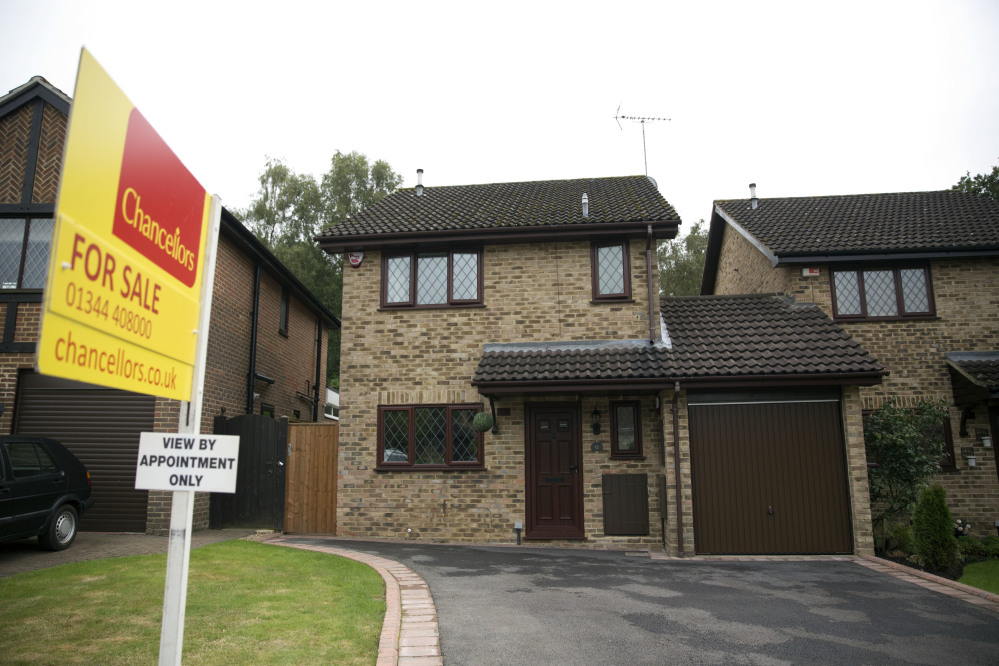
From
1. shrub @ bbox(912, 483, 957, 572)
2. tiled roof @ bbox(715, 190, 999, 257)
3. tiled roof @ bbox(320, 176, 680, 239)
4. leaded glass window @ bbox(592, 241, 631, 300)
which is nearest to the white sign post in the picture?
tiled roof @ bbox(320, 176, 680, 239)

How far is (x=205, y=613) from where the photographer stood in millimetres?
5508

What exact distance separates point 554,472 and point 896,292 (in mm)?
7955

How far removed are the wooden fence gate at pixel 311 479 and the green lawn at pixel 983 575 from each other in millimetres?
9706

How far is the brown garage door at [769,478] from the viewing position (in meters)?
10.1

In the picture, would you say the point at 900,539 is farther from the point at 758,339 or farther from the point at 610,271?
the point at 610,271

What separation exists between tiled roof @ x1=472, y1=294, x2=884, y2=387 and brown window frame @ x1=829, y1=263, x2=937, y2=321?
1.02 metres

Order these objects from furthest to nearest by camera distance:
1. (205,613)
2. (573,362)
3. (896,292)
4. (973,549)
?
(896,292), (573,362), (973,549), (205,613)

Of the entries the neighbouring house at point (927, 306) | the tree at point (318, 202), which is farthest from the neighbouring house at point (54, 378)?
the tree at point (318, 202)

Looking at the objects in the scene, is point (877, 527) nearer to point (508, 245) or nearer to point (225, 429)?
point (508, 245)

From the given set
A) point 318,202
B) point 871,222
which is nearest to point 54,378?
point 871,222

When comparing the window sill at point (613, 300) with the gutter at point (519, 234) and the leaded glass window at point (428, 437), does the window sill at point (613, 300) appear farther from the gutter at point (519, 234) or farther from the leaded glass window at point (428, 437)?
the leaded glass window at point (428, 437)

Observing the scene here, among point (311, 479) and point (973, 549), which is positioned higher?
point (311, 479)

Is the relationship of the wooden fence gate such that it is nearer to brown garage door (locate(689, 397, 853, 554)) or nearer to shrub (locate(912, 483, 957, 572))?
brown garage door (locate(689, 397, 853, 554))

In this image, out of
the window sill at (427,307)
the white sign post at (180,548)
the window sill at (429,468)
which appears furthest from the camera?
the window sill at (427,307)
